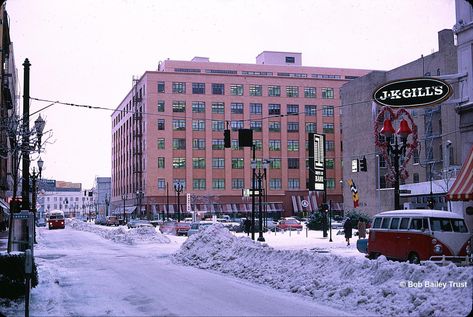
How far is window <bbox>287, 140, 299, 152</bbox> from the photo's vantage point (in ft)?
349

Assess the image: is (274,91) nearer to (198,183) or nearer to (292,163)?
(292,163)

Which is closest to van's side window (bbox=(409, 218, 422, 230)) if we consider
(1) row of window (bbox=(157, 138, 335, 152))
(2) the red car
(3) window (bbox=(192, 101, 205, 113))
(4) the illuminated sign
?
(4) the illuminated sign

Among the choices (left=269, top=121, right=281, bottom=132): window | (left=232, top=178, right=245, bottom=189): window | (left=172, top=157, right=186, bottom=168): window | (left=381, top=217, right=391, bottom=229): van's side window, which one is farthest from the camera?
(left=269, top=121, right=281, bottom=132): window

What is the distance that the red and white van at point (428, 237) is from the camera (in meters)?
18.8

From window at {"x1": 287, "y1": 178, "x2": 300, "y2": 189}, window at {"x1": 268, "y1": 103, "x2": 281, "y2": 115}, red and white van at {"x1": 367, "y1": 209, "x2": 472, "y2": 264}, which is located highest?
window at {"x1": 268, "y1": 103, "x2": 281, "y2": 115}

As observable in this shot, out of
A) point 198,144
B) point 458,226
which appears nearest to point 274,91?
point 198,144

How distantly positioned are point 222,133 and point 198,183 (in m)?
10.2

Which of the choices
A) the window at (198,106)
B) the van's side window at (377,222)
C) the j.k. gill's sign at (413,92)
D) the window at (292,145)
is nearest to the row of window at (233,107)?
the window at (198,106)

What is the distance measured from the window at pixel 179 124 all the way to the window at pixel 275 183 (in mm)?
19439

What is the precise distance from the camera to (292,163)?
348 ft

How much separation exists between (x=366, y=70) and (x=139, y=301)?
367 ft

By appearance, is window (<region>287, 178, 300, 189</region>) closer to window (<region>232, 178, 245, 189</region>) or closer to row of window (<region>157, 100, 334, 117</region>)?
window (<region>232, 178, 245, 189</region>)

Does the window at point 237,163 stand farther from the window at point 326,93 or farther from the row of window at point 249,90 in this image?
the window at point 326,93

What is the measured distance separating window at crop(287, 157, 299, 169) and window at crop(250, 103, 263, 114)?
35.6 feet
